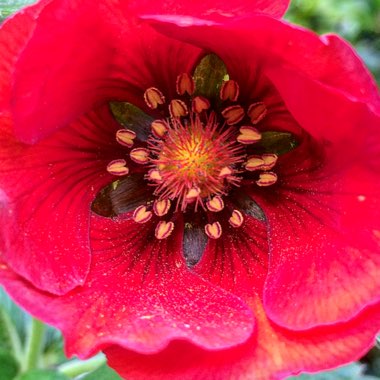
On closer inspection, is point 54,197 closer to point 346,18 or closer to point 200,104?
point 200,104

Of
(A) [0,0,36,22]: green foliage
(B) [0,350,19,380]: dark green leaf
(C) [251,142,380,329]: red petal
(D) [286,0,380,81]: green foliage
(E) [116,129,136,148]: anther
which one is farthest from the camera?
(D) [286,0,380,81]: green foliage

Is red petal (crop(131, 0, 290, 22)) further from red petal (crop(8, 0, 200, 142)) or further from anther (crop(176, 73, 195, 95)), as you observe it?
anther (crop(176, 73, 195, 95))

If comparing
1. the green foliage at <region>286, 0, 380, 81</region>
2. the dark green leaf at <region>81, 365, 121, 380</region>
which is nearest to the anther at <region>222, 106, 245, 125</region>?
the dark green leaf at <region>81, 365, 121, 380</region>

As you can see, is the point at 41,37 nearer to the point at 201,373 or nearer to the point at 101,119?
the point at 101,119

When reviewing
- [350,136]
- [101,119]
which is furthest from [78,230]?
[350,136]

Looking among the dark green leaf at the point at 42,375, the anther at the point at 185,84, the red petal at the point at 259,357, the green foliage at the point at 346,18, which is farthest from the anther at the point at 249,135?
the green foliage at the point at 346,18

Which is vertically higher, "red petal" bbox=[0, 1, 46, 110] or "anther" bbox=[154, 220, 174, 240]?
"red petal" bbox=[0, 1, 46, 110]

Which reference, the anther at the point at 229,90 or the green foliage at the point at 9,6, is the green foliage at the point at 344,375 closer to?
the anther at the point at 229,90
